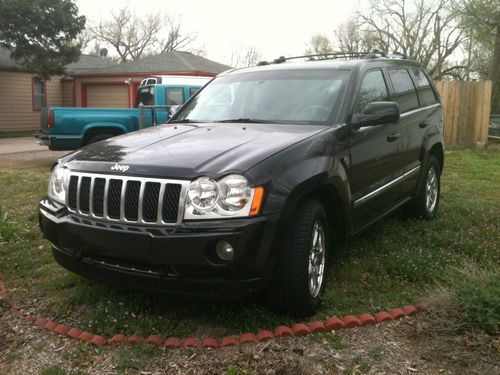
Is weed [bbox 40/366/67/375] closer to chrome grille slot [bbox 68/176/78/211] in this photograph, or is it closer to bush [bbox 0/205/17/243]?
chrome grille slot [bbox 68/176/78/211]

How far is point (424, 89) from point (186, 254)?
4210 mm

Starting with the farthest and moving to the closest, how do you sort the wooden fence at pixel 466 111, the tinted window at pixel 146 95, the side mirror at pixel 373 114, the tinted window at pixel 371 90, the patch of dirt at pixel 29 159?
the wooden fence at pixel 466 111 < the tinted window at pixel 146 95 < the patch of dirt at pixel 29 159 < the tinted window at pixel 371 90 < the side mirror at pixel 373 114

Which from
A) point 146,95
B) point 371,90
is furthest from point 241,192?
point 146,95

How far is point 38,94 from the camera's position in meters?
24.9

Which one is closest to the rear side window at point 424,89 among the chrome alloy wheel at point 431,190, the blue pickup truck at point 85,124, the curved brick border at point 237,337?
the chrome alloy wheel at point 431,190

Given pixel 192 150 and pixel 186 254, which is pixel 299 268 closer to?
pixel 186 254

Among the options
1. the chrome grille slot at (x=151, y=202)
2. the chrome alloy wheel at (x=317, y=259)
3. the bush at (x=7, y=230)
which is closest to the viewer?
the chrome grille slot at (x=151, y=202)

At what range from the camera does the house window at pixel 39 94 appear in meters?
24.5

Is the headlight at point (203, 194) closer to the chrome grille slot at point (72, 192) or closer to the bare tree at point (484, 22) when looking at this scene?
the chrome grille slot at point (72, 192)

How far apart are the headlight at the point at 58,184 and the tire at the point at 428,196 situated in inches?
147

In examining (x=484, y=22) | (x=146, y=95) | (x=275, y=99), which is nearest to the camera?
(x=275, y=99)

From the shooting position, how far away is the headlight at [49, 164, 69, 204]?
3.47 meters

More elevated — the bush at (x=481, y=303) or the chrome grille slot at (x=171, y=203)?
the chrome grille slot at (x=171, y=203)

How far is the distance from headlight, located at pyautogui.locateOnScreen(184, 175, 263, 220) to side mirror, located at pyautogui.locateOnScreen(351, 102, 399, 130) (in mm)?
1394
